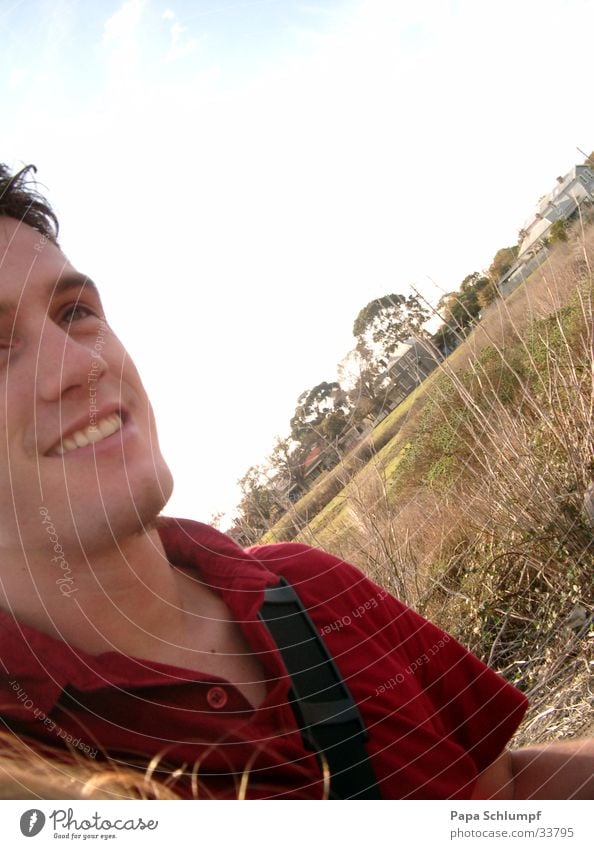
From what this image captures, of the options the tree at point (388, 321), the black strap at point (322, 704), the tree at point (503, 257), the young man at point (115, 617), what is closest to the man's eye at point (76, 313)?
the young man at point (115, 617)

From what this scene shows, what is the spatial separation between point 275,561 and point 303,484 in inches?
20.3

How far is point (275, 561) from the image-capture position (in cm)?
78

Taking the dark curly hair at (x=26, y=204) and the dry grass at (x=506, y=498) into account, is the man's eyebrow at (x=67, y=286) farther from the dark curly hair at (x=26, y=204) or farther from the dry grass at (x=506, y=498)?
the dry grass at (x=506, y=498)

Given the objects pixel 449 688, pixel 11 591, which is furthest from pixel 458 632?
pixel 11 591

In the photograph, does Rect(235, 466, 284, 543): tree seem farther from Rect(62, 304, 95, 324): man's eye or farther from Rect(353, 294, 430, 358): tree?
Rect(62, 304, 95, 324): man's eye

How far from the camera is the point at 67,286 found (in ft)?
1.98

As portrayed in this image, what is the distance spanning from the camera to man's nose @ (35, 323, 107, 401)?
0.56 m

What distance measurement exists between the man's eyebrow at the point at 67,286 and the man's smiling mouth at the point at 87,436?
104mm

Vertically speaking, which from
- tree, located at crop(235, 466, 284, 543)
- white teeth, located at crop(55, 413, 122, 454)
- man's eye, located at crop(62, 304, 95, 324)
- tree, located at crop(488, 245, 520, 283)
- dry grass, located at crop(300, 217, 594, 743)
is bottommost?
dry grass, located at crop(300, 217, 594, 743)

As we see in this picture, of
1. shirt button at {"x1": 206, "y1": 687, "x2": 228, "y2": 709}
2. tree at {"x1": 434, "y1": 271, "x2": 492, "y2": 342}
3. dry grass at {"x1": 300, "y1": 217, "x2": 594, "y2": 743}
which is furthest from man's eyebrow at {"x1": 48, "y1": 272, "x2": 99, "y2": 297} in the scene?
dry grass at {"x1": 300, "y1": 217, "x2": 594, "y2": 743}

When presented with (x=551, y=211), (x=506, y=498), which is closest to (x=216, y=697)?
(x=551, y=211)
